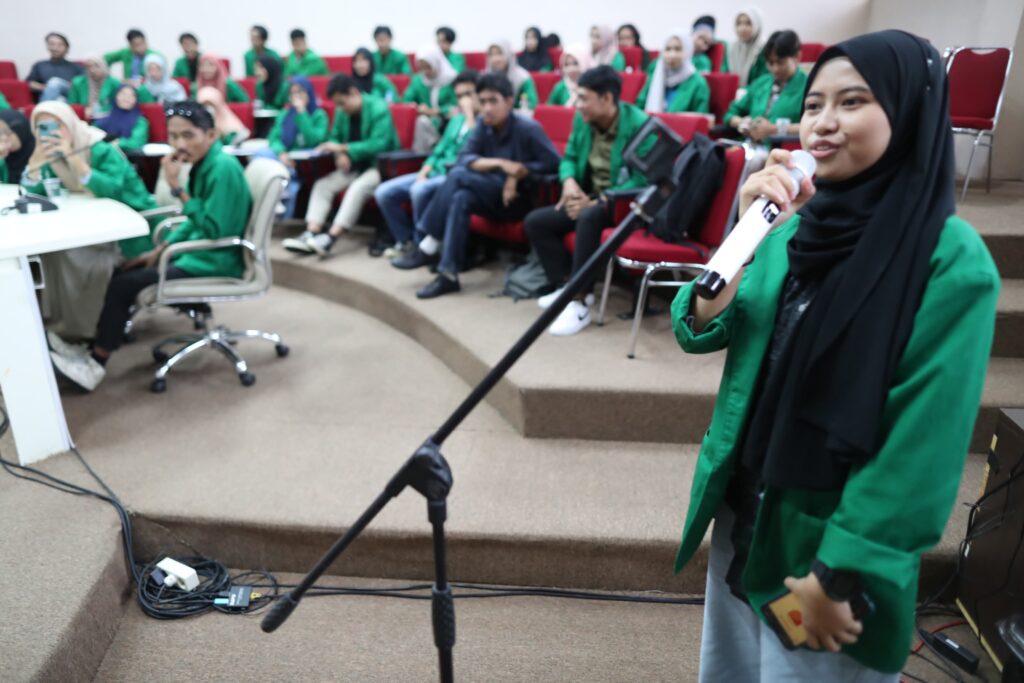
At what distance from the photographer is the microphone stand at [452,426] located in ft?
Result: 2.15

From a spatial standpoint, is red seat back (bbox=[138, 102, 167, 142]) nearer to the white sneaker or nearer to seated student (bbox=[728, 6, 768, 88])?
the white sneaker

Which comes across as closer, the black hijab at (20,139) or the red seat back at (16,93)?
the black hijab at (20,139)

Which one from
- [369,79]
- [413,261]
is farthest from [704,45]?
[413,261]

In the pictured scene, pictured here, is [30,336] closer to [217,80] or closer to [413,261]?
[413,261]

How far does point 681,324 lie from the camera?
0.90 m

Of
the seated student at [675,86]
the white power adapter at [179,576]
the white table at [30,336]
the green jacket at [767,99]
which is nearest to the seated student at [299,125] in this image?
the seated student at [675,86]

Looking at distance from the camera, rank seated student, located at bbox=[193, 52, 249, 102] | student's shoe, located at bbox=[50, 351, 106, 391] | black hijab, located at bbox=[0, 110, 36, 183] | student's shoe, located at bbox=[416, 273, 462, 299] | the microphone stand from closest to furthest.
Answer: the microphone stand, student's shoe, located at bbox=[50, 351, 106, 391], black hijab, located at bbox=[0, 110, 36, 183], student's shoe, located at bbox=[416, 273, 462, 299], seated student, located at bbox=[193, 52, 249, 102]

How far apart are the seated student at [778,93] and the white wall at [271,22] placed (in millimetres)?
3867

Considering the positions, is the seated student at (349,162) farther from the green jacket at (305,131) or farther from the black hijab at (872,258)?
the black hijab at (872,258)

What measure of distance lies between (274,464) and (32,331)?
2.58 feet

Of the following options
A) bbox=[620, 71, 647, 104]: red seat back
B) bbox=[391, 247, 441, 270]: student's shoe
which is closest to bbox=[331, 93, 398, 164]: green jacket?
bbox=[391, 247, 441, 270]: student's shoe

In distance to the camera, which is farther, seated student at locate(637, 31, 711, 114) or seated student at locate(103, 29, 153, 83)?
seated student at locate(103, 29, 153, 83)

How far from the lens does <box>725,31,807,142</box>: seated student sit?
139 inches

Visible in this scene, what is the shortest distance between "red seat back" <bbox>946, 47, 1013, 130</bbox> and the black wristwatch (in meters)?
3.05
